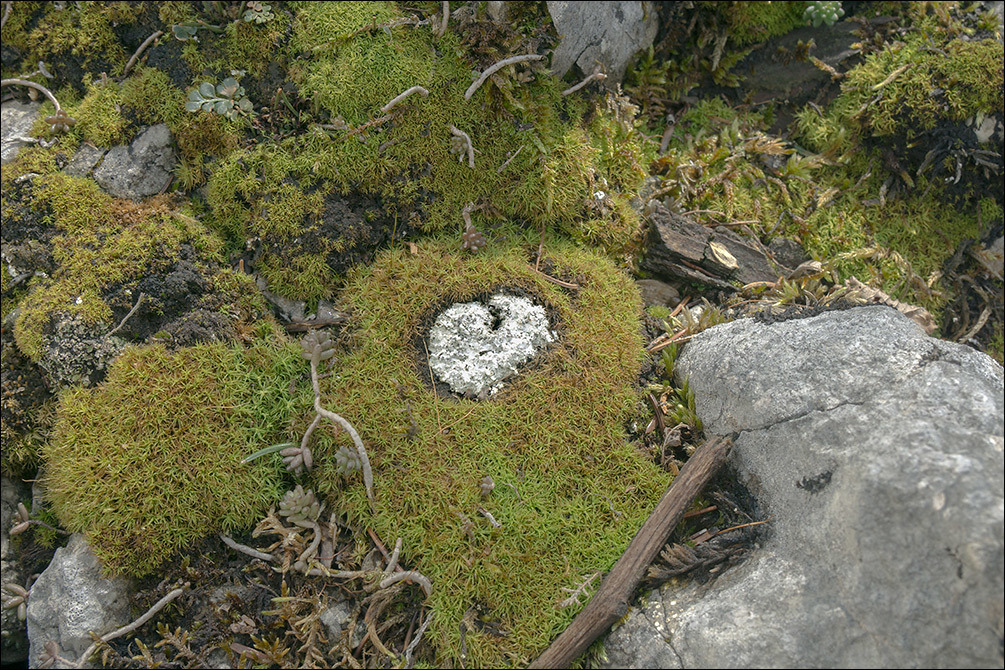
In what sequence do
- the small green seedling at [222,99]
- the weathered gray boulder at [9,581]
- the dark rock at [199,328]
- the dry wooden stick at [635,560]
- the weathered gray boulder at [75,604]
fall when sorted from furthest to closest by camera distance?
1. the small green seedling at [222,99]
2. the dark rock at [199,328]
3. the weathered gray boulder at [9,581]
4. the weathered gray boulder at [75,604]
5. the dry wooden stick at [635,560]

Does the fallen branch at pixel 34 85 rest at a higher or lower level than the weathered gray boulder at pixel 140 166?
higher

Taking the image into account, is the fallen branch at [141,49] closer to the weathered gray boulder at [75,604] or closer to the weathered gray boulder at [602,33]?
the weathered gray boulder at [602,33]

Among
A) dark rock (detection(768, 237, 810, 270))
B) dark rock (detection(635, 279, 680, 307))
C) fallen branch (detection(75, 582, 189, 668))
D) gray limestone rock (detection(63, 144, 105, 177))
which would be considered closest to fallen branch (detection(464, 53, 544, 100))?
dark rock (detection(635, 279, 680, 307))

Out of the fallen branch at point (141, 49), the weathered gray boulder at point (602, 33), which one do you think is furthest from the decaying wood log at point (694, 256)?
the fallen branch at point (141, 49)

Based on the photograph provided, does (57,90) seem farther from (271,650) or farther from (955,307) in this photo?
(955,307)

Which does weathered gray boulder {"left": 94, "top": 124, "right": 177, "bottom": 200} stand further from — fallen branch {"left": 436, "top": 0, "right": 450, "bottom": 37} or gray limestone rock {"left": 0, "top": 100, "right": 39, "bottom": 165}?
fallen branch {"left": 436, "top": 0, "right": 450, "bottom": 37}

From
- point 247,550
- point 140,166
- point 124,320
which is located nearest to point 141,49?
point 140,166

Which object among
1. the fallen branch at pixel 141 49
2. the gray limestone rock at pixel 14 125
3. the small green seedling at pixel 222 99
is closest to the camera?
the small green seedling at pixel 222 99
